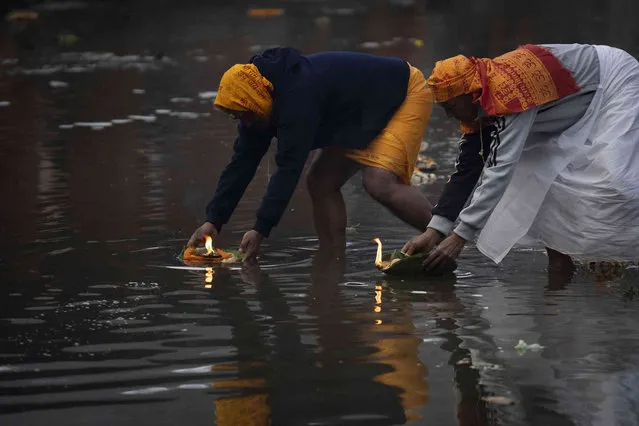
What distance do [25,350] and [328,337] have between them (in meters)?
1.33

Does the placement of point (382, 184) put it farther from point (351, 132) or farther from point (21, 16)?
point (21, 16)

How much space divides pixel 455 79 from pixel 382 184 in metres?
1.32

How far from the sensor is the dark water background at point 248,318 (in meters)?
5.23

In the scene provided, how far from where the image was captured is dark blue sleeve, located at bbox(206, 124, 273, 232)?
7.96 meters

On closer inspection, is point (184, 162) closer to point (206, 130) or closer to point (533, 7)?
point (206, 130)

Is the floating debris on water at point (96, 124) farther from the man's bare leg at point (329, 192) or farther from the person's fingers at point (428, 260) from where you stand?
the person's fingers at point (428, 260)

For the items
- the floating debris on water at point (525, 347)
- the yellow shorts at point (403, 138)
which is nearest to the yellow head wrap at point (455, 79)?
the yellow shorts at point (403, 138)

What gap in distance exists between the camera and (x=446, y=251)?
6.99 meters

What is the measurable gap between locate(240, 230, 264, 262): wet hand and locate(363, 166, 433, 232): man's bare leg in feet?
2.39

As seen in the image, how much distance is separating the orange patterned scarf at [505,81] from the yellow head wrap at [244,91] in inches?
39.1

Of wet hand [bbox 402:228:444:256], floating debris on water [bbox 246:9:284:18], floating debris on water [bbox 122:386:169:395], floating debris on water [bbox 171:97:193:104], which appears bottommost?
floating debris on water [bbox 122:386:169:395]

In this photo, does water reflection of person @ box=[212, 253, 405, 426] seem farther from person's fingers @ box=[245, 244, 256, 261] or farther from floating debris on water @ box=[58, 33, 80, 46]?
floating debris on water @ box=[58, 33, 80, 46]

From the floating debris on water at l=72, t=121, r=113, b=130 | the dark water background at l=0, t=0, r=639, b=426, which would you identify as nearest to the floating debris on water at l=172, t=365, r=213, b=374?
the dark water background at l=0, t=0, r=639, b=426

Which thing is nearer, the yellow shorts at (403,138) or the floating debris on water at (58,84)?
the yellow shorts at (403,138)
